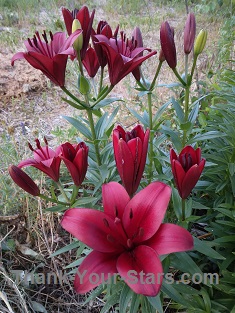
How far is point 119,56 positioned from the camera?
854mm

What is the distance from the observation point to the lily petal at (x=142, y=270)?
602 millimetres

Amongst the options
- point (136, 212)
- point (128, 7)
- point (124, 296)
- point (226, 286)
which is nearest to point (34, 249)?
point (124, 296)

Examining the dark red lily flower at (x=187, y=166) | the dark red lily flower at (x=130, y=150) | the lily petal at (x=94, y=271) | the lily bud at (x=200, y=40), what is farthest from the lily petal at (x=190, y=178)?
the lily bud at (x=200, y=40)

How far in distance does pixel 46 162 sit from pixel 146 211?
31 centimetres

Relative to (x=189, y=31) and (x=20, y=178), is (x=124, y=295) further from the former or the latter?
(x=189, y=31)

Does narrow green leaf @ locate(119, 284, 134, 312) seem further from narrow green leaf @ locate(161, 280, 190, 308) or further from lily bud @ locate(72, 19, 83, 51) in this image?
lily bud @ locate(72, 19, 83, 51)

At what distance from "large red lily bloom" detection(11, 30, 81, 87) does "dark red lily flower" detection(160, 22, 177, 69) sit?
0.25m

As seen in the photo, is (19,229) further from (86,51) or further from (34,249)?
(86,51)

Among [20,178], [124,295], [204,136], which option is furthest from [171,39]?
[124,295]

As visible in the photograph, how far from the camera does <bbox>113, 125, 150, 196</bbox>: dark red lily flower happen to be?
0.73 metres

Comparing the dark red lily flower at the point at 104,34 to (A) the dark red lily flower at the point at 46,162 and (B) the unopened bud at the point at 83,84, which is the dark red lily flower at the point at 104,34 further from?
(A) the dark red lily flower at the point at 46,162

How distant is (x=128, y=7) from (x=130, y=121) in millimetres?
2822

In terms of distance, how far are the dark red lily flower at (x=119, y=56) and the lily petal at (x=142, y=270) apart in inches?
18.1

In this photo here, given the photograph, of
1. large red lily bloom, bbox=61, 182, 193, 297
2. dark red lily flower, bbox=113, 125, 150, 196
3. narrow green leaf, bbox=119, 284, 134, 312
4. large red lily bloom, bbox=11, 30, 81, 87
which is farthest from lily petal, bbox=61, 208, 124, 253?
large red lily bloom, bbox=11, 30, 81, 87
